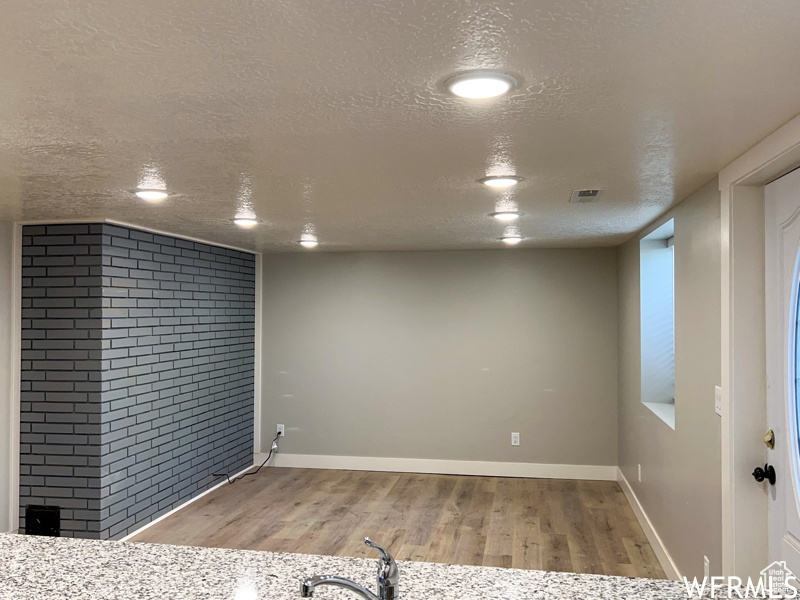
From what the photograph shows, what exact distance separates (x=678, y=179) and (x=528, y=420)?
383 cm

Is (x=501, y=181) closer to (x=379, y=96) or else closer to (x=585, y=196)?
(x=585, y=196)

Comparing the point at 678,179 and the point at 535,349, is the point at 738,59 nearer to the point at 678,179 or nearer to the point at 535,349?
the point at 678,179

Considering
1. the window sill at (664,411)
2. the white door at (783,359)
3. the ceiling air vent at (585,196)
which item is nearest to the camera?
the white door at (783,359)

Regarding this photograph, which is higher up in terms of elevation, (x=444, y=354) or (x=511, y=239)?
(x=511, y=239)

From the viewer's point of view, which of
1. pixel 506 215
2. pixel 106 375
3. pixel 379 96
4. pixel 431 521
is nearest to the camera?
pixel 379 96

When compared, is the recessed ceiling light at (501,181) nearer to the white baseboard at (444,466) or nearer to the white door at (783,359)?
the white door at (783,359)

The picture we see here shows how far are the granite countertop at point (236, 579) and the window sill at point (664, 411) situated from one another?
2584mm

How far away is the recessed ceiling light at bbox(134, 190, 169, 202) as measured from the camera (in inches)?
126

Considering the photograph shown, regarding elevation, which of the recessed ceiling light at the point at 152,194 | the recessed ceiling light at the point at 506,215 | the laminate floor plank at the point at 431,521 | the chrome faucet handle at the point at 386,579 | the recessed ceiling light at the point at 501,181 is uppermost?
the recessed ceiling light at the point at 506,215

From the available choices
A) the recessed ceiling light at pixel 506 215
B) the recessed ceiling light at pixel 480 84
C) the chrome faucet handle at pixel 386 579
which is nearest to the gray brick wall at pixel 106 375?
the recessed ceiling light at pixel 506 215

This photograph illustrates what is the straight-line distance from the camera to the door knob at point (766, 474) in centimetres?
244

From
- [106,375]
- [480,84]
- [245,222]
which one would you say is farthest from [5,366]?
[480,84]

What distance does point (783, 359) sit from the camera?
2.37m

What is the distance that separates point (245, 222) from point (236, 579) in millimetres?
3157
